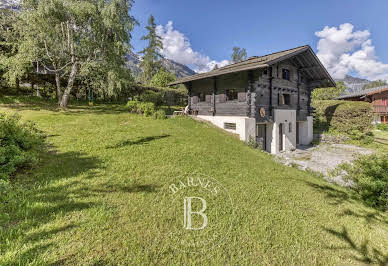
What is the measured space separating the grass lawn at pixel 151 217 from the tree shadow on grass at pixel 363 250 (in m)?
0.02

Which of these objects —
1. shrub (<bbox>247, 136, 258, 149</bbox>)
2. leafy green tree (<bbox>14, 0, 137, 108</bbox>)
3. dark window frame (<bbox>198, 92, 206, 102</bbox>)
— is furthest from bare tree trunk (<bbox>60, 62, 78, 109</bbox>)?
shrub (<bbox>247, 136, 258, 149</bbox>)

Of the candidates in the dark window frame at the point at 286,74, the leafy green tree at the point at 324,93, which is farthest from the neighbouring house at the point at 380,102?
the dark window frame at the point at 286,74

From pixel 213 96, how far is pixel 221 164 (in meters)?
10.4

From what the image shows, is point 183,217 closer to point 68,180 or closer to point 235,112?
point 68,180

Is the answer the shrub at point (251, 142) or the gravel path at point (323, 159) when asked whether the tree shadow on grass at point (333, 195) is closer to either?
the gravel path at point (323, 159)

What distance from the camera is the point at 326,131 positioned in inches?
835

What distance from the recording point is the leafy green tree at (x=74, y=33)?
49.5 feet

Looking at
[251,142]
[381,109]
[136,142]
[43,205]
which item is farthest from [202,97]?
[381,109]

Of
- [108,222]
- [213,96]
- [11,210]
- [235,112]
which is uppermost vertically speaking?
[213,96]

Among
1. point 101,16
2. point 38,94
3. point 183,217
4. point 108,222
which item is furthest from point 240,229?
point 38,94

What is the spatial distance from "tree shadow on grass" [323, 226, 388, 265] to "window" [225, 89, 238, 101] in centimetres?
1242

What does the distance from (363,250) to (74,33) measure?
24573mm

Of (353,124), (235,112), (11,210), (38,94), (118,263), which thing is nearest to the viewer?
(118,263)

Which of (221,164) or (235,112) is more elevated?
(235,112)
